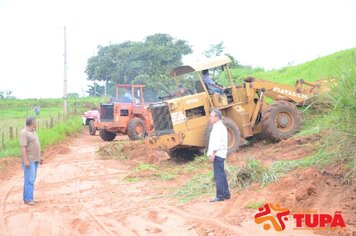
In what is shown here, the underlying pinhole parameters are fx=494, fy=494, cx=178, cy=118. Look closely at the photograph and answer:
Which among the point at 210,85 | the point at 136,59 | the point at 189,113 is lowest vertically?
the point at 189,113

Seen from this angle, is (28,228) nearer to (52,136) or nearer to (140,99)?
(52,136)

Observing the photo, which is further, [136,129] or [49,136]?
[136,129]

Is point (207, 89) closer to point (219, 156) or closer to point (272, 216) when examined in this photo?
point (219, 156)

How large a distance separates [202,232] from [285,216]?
1242 millimetres

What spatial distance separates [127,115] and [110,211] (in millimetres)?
13412

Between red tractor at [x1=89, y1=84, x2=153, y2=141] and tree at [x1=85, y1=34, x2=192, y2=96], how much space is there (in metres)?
18.8

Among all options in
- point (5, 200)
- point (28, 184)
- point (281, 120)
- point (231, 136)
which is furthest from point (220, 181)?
point (281, 120)

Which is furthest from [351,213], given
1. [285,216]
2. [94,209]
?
[94,209]

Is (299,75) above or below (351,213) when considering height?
above

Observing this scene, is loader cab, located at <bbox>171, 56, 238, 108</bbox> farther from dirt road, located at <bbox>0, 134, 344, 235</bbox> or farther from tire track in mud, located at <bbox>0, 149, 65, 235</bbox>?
tire track in mud, located at <bbox>0, 149, 65, 235</bbox>

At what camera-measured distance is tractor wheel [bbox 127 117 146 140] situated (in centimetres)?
2092

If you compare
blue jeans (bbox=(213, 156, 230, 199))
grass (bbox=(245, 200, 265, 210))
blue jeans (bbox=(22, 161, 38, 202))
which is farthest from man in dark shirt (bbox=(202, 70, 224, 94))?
grass (bbox=(245, 200, 265, 210))

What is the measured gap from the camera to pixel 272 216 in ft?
23.1

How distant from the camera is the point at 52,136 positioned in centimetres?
2075
